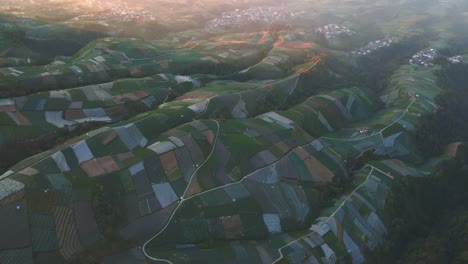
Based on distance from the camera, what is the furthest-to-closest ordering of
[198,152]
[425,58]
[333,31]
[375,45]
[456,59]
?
[333,31] < [375,45] < [456,59] < [425,58] < [198,152]

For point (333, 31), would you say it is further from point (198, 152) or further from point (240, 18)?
point (198, 152)

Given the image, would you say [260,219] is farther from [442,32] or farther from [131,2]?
[442,32]

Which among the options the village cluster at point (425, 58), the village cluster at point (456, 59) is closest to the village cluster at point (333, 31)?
the village cluster at point (425, 58)

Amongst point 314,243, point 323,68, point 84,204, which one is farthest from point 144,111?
point 323,68

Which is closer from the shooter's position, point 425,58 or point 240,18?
point 425,58

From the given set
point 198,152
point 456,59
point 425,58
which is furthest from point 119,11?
point 456,59

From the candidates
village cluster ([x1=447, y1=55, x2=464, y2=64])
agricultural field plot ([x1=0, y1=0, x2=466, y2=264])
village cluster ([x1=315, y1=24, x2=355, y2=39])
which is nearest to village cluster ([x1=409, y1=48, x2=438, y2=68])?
village cluster ([x1=447, y1=55, x2=464, y2=64])

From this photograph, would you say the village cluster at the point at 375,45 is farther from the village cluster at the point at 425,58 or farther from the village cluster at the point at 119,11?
the village cluster at the point at 119,11
